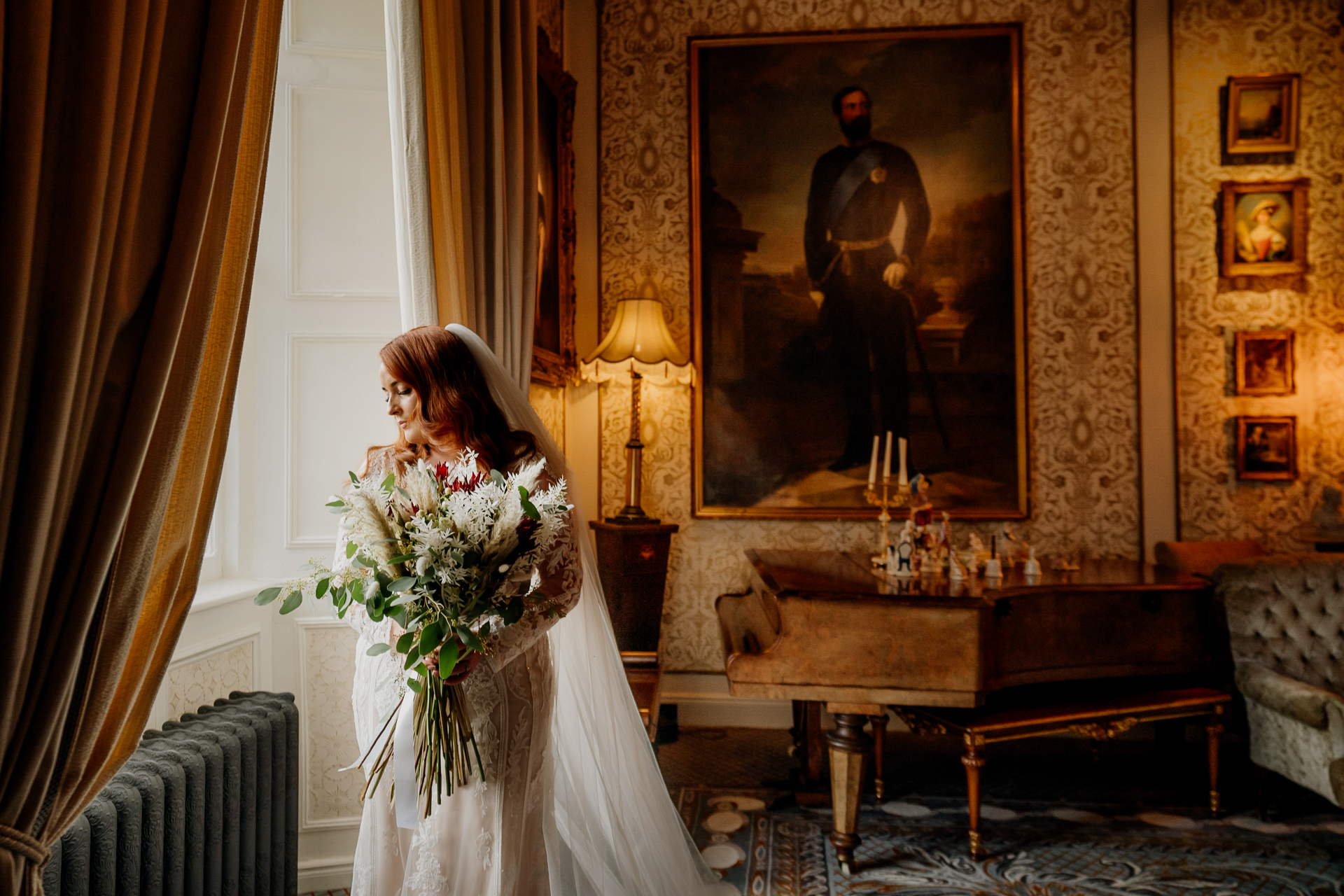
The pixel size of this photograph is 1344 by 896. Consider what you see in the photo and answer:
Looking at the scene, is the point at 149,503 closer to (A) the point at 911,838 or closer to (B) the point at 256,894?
(B) the point at 256,894

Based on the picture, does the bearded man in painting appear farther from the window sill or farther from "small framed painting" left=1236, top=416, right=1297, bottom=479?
the window sill

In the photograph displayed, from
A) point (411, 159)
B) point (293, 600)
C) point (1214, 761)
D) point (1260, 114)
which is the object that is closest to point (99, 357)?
point (293, 600)

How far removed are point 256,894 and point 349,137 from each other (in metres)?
2.55

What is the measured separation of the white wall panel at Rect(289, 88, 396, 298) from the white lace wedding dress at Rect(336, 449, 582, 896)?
4.23ft

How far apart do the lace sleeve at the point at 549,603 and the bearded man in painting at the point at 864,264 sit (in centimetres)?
291

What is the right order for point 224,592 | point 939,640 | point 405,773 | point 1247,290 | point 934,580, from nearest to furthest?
1. point 405,773
2. point 224,592
3. point 939,640
4. point 934,580
5. point 1247,290

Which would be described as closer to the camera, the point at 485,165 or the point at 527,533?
the point at 527,533

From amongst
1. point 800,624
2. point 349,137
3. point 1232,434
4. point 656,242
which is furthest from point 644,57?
point 1232,434

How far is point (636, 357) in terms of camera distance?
4121 mm

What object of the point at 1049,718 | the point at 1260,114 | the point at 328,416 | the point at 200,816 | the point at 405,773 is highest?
the point at 1260,114

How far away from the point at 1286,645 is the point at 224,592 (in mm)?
4201

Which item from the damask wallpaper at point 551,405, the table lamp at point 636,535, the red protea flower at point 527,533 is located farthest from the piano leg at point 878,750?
the red protea flower at point 527,533

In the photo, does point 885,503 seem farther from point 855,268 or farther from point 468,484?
point 468,484

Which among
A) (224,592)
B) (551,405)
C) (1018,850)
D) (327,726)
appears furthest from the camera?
(551,405)
